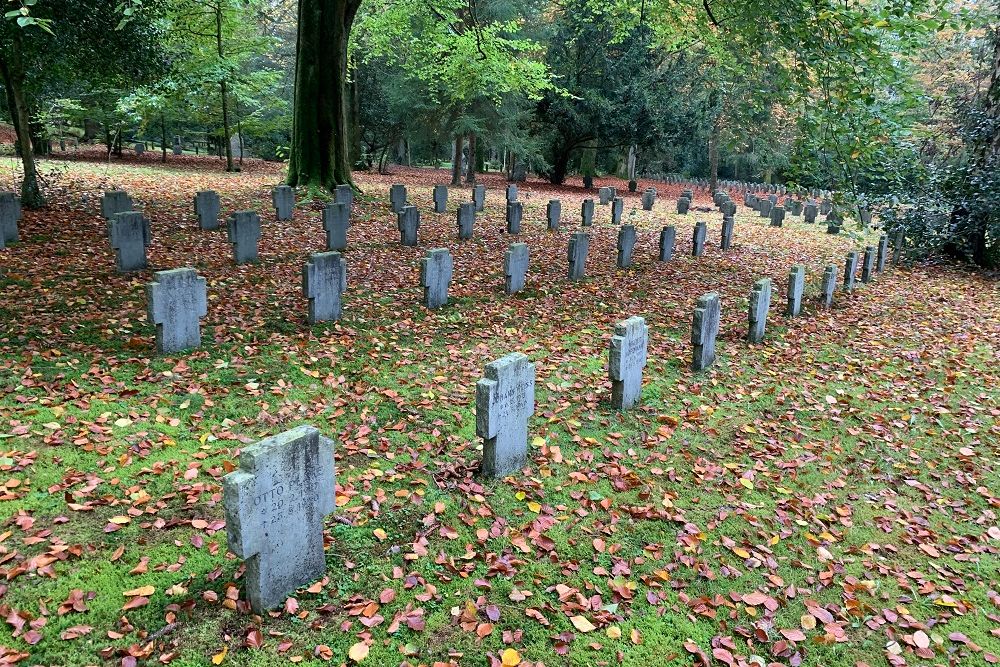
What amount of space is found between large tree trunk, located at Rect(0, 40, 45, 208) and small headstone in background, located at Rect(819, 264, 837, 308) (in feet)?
49.3

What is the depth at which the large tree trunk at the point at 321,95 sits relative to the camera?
14898 mm

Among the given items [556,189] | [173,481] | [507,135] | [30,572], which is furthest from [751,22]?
[556,189]

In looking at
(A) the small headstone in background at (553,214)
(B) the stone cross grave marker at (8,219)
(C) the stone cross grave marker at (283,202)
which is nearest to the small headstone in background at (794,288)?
(A) the small headstone in background at (553,214)

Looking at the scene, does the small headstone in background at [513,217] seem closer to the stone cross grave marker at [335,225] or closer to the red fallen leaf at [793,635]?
the stone cross grave marker at [335,225]

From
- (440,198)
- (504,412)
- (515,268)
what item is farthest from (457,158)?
(504,412)

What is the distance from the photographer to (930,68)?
3247cm

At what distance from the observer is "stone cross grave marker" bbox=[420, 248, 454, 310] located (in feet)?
31.1

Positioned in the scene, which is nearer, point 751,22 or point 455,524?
point 455,524

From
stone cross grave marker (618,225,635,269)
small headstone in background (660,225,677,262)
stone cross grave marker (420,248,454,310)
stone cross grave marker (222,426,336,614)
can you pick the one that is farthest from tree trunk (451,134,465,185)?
stone cross grave marker (222,426,336,614)

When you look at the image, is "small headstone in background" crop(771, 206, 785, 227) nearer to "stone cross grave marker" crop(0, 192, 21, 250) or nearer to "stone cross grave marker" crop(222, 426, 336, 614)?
"stone cross grave marker" crop(0, 192, 21, 250)

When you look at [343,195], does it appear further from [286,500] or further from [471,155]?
[286,500]

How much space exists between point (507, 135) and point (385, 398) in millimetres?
21257

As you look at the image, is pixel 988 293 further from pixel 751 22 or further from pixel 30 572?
pixel 30 572

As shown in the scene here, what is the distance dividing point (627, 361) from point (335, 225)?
7277mm
